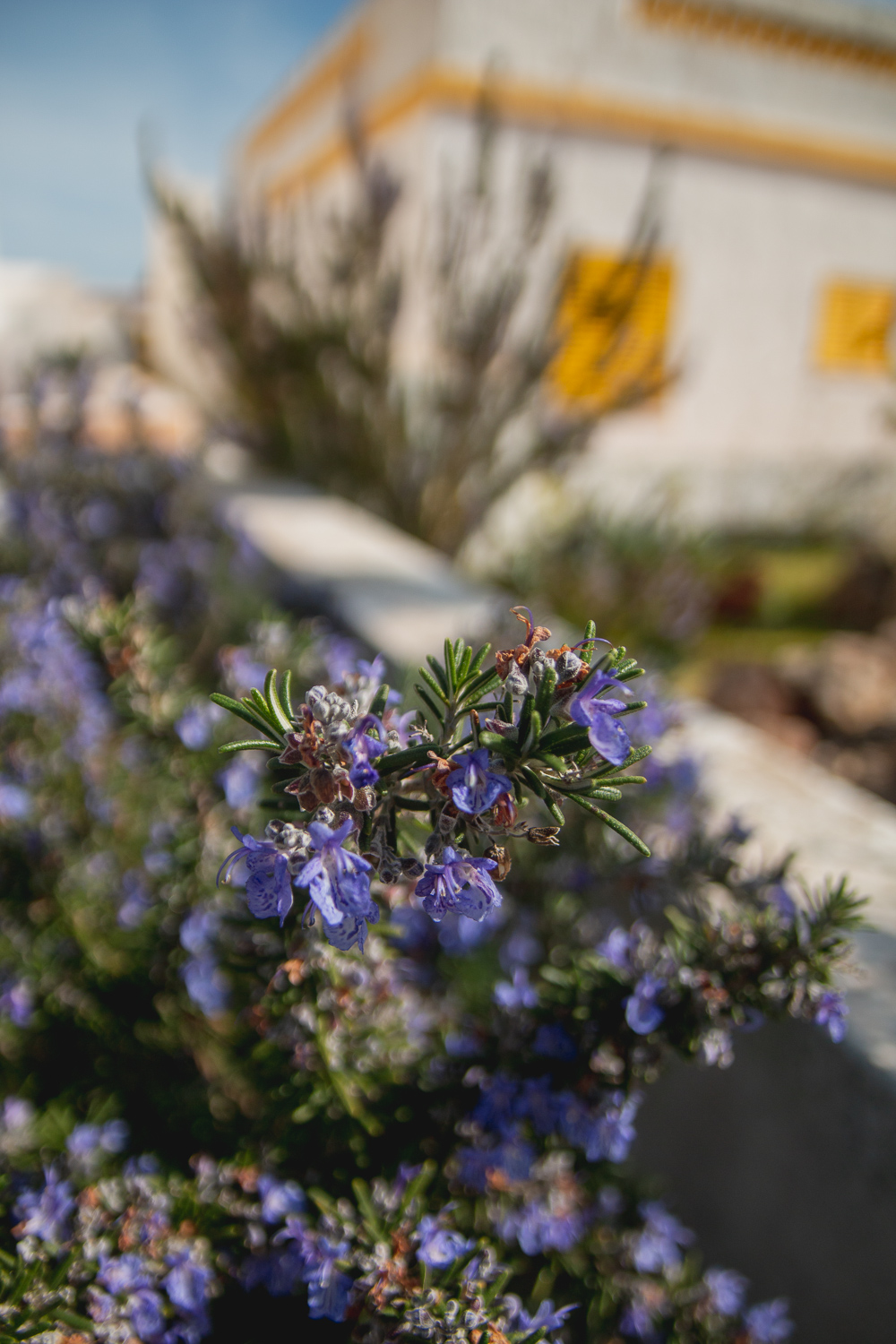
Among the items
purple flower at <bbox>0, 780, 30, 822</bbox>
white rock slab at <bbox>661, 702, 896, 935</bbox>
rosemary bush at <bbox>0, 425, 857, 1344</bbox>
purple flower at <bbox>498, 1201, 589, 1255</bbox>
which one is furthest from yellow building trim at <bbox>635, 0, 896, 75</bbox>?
purple flower at <bbox>498, 1201, 589, 1255</bbox>

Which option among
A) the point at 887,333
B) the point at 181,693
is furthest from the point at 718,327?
the point at 181,693

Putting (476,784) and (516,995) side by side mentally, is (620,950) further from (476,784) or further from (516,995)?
(476,784)

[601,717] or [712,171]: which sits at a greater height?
[712,171]

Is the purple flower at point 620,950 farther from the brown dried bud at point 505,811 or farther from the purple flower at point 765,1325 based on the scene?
the purple flower at point 765,1325

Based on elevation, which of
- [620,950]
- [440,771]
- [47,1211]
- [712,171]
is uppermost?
[712,171]

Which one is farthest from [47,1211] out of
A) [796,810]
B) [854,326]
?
[854,326]

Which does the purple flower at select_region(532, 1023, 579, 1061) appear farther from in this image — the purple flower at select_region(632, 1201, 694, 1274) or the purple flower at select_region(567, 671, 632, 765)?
the purple flower at select_region(567, 671, 632, 765)

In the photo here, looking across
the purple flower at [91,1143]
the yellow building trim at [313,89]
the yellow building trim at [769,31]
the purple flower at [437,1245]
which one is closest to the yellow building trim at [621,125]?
the yellow building trim at [313,89]

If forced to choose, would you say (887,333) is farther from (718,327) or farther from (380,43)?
(380,43)
